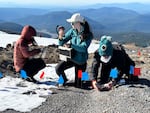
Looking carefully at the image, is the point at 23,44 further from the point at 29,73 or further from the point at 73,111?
the point at 73,111

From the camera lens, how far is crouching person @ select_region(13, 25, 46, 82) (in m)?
11.8

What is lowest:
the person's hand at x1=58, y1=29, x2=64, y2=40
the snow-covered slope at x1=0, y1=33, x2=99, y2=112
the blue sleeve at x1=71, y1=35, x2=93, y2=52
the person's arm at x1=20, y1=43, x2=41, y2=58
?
the snow-covered slope at x1=0, y1=33, x2=99, y2=112

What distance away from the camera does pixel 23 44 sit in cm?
1186

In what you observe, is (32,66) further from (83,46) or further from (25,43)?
(83,46)

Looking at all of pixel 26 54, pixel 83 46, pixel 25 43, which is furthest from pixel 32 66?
pixel 83 46

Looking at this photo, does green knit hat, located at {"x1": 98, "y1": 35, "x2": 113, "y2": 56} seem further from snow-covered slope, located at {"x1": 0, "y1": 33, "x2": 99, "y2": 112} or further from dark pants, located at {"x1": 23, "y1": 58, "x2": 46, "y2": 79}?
dark pants, located at {"x1": 23, "y1": 58, "x2": 46, "y2": 79}

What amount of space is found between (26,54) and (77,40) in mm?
1424

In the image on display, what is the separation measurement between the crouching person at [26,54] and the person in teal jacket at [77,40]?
73 centimetres

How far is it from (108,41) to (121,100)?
172 centimetres

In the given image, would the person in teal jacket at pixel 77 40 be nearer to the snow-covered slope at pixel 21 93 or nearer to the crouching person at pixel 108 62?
the crouching person at pixel 108 62

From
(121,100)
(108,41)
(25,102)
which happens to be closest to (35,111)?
(25,102)

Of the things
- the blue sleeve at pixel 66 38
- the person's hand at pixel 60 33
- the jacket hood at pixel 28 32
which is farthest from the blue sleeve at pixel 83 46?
the jacket hood at pixel 28 32

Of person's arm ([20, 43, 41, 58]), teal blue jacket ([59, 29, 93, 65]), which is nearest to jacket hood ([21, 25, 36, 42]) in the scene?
person's arm ([20, 43, 41, 58])

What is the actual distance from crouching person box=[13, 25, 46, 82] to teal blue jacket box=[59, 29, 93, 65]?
2.78 feet
